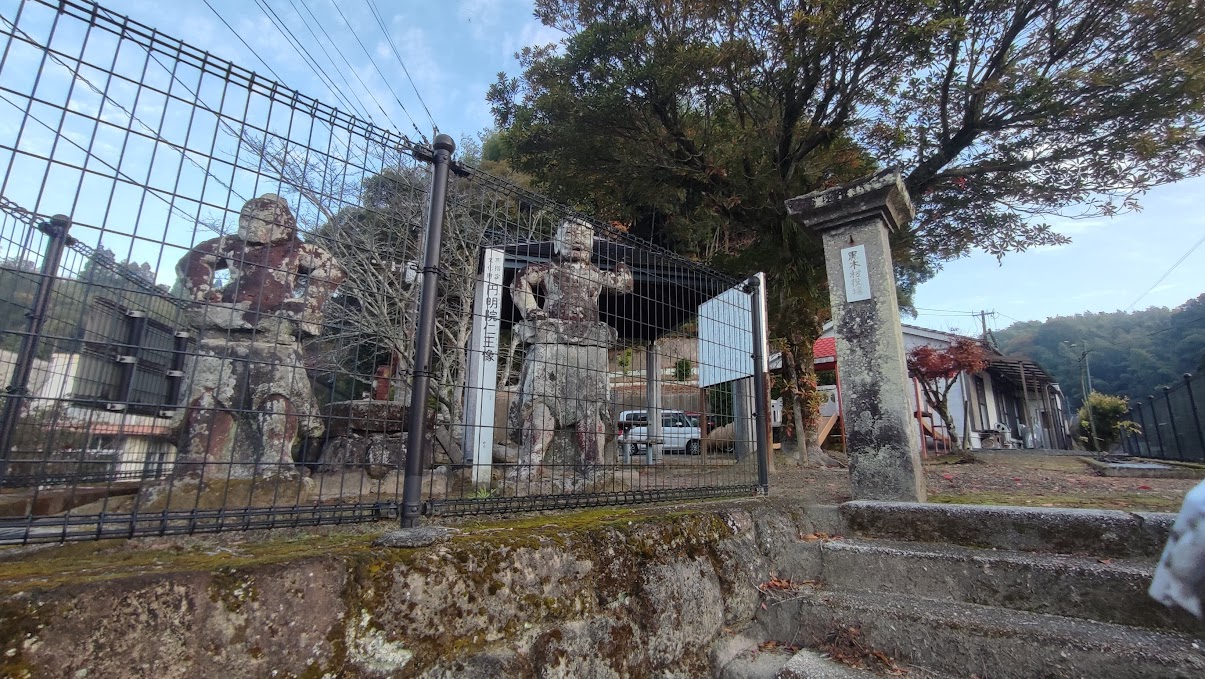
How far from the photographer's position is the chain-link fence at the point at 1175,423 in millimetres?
8988

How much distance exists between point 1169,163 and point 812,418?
6710 millimetres

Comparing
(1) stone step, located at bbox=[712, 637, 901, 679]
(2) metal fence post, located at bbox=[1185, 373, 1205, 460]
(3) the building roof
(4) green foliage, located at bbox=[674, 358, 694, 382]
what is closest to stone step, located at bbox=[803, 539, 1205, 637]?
(1) stone step, located at bbox=[712, 637, 901, 679]

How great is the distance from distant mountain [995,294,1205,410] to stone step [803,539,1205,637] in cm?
3816

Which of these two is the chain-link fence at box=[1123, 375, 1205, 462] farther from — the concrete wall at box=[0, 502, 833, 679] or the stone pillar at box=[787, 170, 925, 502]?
the concrete wall at box=[0, 502, 833, 679]

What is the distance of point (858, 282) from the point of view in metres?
3.82

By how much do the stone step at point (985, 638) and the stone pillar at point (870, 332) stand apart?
3.69 feet

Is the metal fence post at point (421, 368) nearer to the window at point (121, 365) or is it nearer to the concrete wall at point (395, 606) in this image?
the concrete wall at point (395, 606)

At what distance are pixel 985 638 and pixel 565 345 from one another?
3.23m

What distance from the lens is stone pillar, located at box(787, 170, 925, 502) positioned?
11.4 feet

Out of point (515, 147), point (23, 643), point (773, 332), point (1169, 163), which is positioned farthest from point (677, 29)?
point (23, 643)

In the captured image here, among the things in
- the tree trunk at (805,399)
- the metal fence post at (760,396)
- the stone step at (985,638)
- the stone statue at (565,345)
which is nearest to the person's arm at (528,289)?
the stone statue at (565,345)

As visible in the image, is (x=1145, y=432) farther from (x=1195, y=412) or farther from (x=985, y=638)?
(x=985, y=638)

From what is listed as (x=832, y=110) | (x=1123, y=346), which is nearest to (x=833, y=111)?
(x=832, y=110)

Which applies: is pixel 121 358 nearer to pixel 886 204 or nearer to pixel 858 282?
pixel 858 282
